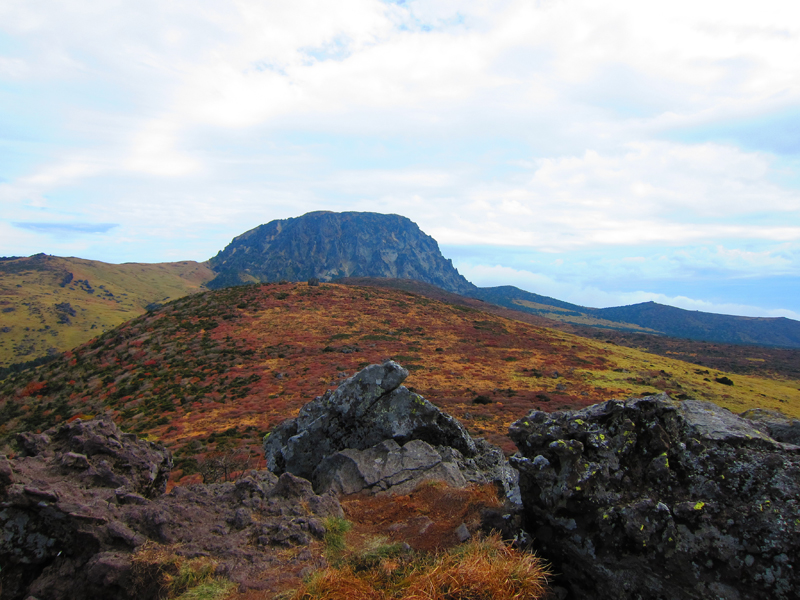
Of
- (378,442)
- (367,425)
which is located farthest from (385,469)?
(367,425)

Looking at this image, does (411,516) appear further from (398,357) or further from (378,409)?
(398,357)

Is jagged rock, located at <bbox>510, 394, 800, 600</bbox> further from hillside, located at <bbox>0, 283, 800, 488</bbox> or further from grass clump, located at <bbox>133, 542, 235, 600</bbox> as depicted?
hillside, located at <bbox>0, 283, 800, 488</bbox>

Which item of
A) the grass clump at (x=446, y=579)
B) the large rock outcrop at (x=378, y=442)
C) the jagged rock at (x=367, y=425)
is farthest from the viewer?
the jagged rock at (x=367, y=425)

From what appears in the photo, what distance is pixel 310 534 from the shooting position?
7773 millimetres

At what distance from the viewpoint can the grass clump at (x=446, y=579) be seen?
17.2 feet

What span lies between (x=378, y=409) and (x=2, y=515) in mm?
9836

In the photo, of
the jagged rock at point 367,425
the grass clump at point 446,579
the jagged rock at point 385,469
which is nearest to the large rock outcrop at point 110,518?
the grass clump at point 446,579

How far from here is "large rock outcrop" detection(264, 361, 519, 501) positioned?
11.9 m

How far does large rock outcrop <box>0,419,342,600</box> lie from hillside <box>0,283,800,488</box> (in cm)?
1204

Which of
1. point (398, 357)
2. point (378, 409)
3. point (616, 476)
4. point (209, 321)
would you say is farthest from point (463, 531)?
point (209, 321)

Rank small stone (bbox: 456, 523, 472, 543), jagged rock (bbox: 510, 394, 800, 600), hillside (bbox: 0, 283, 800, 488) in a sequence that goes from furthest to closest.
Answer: hillside (bbox: 0, 283, 800, 488), small stone (bbox: 456, 523, 472, 543), jagged rock (bbox: 510, 394, 800, 600)

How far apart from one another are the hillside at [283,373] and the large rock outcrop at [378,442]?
326 inches

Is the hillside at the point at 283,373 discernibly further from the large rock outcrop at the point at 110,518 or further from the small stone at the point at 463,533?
the small stone at the point at 463,533

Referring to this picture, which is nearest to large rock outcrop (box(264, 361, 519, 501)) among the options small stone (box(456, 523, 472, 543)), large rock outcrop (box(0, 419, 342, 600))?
large rock outcrop (box(0, 419, 342, 600))
